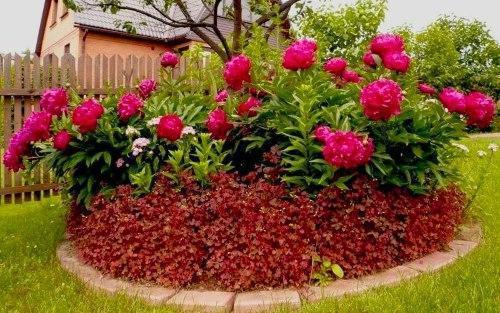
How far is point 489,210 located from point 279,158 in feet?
7.04

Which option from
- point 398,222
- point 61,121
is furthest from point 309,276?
point 61,121

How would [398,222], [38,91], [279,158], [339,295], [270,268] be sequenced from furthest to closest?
[38,91] → [279,158] → [398,222] → [270,268] → [339,295]

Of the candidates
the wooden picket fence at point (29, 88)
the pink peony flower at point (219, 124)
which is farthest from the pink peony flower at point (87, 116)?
the wooden picket fence at point (29, 88)

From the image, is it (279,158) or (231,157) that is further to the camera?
(231,157)

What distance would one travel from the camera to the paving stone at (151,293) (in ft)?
9.84

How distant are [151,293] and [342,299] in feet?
3.54

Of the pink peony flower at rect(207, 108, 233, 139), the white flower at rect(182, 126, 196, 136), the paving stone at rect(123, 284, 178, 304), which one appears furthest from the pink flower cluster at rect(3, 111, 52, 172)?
the paving stone at rect(123, 284, 178, 304)

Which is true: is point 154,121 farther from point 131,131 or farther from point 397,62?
point 397,62

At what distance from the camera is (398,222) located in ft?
11.2

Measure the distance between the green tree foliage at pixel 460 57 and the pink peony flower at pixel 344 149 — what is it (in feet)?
65.5

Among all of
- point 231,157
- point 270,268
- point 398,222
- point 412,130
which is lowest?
point 270,268

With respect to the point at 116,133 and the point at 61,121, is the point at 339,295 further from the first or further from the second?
the point at 61,121

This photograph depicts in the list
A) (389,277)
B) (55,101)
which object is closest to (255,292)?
(389,277)

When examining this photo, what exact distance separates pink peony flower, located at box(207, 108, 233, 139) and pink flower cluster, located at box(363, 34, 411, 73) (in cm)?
114
